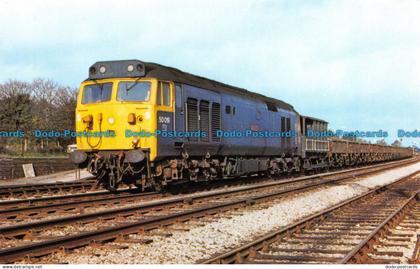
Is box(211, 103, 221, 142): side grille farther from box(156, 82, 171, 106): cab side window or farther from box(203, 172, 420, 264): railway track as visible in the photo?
box(203, 172, 420, 264): railway track

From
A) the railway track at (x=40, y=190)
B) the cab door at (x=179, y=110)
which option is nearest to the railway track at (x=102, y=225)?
the cab door at (x=179, y=110)

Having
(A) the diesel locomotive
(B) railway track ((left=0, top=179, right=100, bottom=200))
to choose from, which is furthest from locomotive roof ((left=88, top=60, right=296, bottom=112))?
(B) railway track ((left=0, top=179, right=100, bottom=200))

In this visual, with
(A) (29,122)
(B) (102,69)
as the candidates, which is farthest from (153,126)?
(A) (29,122)

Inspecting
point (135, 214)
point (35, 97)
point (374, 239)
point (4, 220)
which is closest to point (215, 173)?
point (135, 214)

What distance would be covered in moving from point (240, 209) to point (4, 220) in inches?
217

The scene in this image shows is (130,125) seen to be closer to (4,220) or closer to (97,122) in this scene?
(97,122)

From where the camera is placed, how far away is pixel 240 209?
12.6 m

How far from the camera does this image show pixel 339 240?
8.52 meters

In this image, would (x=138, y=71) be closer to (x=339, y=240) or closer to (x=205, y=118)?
(x=205, y=118)

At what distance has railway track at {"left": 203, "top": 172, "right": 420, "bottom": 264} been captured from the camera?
697cm

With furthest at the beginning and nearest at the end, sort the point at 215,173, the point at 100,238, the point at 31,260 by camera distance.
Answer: the point at 215,173, the point at 100,238, the point at 31,260

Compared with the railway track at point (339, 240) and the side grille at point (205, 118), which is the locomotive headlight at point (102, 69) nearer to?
the side grille at point (205, 118)

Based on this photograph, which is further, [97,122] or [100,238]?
[97,122]

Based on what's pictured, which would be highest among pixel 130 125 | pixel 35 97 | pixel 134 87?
pixel 35 97
